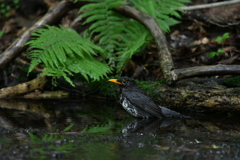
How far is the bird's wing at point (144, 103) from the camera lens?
5.88 m

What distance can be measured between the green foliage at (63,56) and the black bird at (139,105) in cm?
58

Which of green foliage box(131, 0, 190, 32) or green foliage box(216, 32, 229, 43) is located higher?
green foliage box(131, 0, 190, 32)

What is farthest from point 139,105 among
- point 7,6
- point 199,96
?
point 7,6

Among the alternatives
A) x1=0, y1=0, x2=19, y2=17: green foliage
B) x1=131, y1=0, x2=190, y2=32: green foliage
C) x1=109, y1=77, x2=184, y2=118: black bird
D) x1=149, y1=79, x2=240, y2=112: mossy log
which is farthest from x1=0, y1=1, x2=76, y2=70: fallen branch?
x1=0, y1=0, x2=19, y2=17: green foliage

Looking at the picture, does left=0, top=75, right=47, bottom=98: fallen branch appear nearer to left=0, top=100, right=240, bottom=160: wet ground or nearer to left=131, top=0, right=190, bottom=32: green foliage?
left=0, top=100, right=240, bottom=160: wet ground

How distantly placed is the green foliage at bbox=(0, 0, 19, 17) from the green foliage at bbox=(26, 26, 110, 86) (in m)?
4.45

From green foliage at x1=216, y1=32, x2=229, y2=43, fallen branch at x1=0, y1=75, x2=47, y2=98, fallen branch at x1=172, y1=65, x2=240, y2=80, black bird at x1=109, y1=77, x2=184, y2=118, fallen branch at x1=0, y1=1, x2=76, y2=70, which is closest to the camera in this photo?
fallen branch at x1=172, y1=65, x2=240, y2=80

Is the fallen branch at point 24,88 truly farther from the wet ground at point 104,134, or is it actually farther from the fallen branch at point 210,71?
the fallen branch at point 210,71

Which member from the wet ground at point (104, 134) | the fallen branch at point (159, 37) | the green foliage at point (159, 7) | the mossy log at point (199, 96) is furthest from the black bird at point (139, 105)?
the green foliage at point (159, 7)

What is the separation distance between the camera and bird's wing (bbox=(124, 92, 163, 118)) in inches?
232

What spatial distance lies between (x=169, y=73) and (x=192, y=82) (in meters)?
0.55

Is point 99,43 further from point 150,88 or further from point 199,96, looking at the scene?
point 199,96

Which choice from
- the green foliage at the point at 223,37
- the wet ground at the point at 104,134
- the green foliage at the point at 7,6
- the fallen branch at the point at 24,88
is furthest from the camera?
the green foliage at the point at 7,6

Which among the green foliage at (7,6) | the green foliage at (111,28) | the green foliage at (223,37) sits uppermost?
the green foliage at (7,6)
